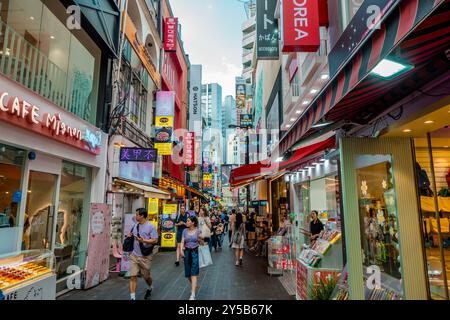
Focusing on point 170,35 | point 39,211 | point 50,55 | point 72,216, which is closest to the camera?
point 39,211

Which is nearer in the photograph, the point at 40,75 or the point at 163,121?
the point at 40,75

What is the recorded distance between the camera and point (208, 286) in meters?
7.71

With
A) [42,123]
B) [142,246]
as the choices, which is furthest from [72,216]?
[142,246]

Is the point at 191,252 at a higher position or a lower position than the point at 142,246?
lower

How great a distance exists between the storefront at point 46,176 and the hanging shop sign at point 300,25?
6157 mm

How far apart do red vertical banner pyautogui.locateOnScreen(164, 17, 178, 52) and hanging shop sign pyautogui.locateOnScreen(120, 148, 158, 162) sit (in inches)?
469

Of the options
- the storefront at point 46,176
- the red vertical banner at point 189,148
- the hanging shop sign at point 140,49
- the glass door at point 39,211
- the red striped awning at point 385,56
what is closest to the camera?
the red striped awning at point 385,56

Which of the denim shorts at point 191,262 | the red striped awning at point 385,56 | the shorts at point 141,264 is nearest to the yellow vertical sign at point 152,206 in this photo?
the shorts at point 141,264

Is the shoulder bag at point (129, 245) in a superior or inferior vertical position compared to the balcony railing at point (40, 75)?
inferior

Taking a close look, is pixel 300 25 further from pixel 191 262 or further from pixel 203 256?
pixel 191 262

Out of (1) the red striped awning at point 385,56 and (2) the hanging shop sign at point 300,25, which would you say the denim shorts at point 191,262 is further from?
(2) the hanging shop sign at point 300,25

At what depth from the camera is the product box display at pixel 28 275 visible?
4.07 meters

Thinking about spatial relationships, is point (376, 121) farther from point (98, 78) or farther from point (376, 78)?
point (98, 78)

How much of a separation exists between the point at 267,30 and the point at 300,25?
25.2 feet
